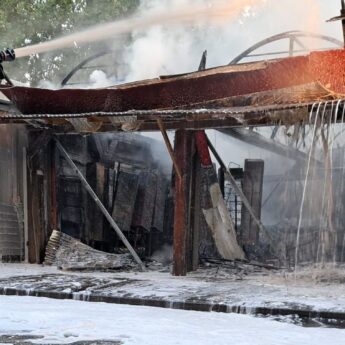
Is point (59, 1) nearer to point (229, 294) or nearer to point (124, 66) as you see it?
point (124, 66)

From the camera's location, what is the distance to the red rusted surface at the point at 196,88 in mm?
8062

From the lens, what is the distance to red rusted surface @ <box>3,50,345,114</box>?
26.5 feet

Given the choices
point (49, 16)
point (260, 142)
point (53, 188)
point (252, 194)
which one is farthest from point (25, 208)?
point (49, 16)

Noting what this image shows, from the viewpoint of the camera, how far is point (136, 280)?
941cm

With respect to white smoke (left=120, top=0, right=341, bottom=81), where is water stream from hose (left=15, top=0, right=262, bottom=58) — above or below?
below

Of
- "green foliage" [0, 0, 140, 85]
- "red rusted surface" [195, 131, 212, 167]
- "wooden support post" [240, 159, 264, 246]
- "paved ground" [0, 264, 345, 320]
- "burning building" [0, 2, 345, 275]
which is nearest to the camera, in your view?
"paved ground" [0, 264, 345, 320]

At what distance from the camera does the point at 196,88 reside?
912 centimetres

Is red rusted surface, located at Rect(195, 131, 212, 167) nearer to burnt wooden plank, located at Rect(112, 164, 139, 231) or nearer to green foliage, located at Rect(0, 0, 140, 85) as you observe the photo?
burnt wooden plank, located at Rect(112, 164, 139, 231)

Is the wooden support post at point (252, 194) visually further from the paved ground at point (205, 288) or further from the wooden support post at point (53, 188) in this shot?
the wooden support post at point (53, 188)

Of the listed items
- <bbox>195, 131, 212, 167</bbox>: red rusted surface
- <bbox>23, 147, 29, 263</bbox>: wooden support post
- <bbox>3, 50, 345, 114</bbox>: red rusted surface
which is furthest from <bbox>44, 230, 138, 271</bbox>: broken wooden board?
<bbox>3, 50, 345, 114</bbox>: red rusted surface

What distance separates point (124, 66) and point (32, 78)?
7.20 m

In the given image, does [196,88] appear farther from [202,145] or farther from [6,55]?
[6,55]

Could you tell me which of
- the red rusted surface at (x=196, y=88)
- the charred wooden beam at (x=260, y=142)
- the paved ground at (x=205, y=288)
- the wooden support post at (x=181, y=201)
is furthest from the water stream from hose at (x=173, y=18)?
Result: the paved ground at (x=205, y=288)

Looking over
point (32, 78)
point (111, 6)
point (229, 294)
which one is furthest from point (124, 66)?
point (229, 294)
